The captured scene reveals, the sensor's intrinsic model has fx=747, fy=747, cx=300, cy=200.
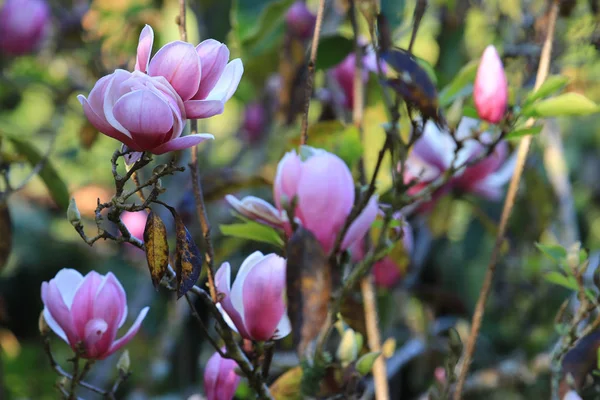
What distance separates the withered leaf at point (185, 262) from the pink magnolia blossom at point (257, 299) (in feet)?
0.16

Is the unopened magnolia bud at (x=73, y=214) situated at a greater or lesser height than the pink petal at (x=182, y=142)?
lesser

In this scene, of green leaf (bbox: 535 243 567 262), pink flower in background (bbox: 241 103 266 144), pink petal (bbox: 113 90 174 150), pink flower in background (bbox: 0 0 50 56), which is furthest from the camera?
pink flower in background (bbox: 241 103 266 144)

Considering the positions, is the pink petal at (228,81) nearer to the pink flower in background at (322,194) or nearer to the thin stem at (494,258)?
the pink flower in background at (322,194)

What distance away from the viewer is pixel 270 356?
50cm

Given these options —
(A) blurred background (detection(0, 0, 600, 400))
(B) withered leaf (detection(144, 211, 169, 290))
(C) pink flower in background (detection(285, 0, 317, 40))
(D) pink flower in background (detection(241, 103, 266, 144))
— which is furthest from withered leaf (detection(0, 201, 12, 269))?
(D) pink flower in background (detection(241, 103, 266, 144))

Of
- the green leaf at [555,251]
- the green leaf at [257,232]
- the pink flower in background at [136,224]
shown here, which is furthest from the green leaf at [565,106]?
the pink flower in background at [136,224]

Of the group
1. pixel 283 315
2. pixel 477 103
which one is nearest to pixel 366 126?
pixel 477 103

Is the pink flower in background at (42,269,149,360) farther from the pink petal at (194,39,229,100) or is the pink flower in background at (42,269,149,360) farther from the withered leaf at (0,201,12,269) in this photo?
the withered leaf at (0,201,12,269)

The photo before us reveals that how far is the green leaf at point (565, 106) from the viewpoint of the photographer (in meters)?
0.56

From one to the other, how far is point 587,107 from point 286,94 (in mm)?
497

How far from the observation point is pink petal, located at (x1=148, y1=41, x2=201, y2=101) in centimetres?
41

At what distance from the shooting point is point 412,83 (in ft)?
1.48

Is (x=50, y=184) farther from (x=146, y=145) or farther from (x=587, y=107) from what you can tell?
(x=587, y=107)

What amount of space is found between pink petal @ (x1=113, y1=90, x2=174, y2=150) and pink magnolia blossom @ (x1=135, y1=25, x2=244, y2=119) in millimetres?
23
